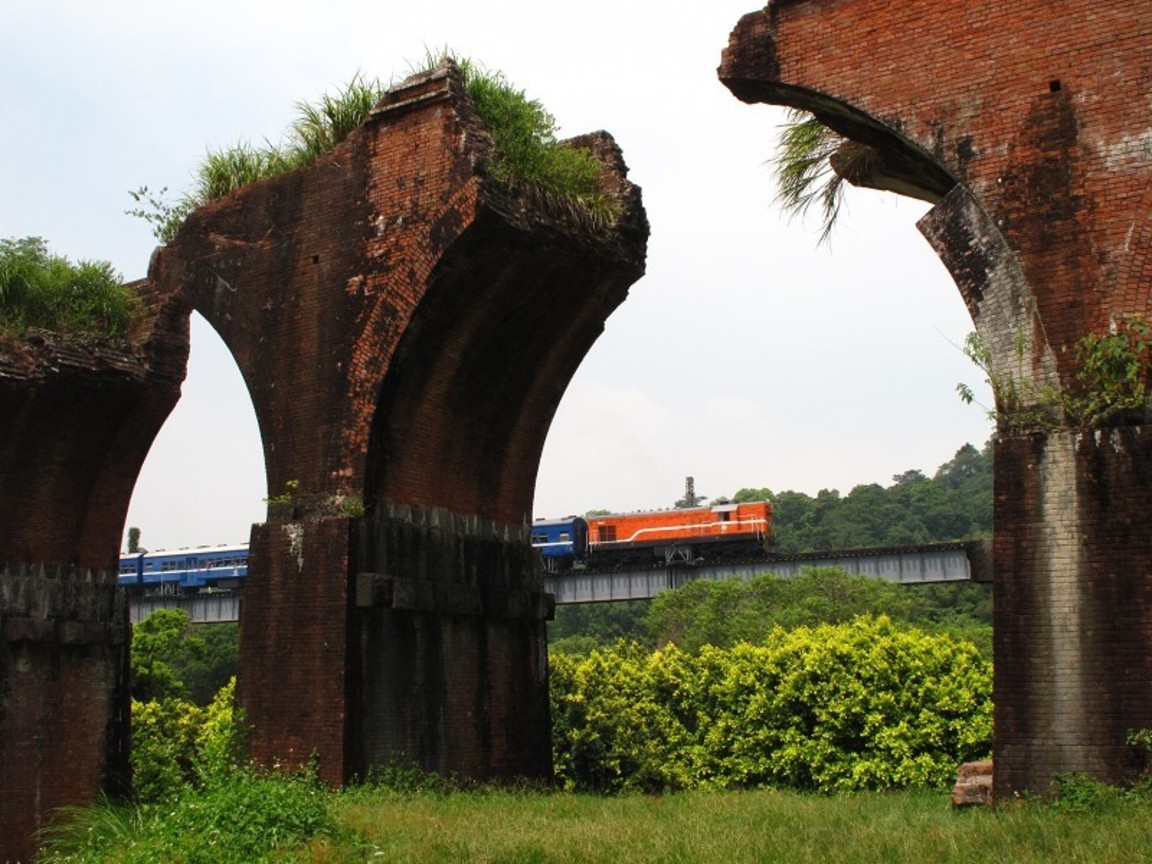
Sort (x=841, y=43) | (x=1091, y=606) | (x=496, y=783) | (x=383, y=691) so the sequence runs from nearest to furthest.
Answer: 1. (x=1091, y=606)
2. (x=841, y=43)
3. (x=383, y=691)
4. (x=496, y=783)

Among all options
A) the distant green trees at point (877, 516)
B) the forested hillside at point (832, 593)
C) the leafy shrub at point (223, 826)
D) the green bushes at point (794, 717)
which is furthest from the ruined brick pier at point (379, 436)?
the distant green trees at point (877, 516)

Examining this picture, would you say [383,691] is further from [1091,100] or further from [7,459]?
[1091,100]

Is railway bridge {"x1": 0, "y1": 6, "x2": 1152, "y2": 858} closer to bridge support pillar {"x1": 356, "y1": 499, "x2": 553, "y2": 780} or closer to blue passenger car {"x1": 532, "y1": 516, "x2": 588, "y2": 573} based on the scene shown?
bridge support pillar {"x1": 356, "y1": 499, "x2": 553, "y2": 780}

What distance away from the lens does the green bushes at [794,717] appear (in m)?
14.1

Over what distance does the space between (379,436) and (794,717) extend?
6269 mm

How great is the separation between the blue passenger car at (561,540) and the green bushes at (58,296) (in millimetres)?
21284

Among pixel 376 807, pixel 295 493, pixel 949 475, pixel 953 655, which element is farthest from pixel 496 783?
pixel 949 475

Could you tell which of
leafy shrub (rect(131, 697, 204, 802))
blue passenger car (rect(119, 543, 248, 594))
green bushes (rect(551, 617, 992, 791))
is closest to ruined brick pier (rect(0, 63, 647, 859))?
leafy shrub (rect(131, 697, 204, 802))

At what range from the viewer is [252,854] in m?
8.22

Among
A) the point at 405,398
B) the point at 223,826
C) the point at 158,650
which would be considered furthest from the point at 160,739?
the point at 223,826

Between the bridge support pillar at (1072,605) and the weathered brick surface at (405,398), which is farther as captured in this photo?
the weathered brick surface at (405,398)

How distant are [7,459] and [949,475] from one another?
9619cm

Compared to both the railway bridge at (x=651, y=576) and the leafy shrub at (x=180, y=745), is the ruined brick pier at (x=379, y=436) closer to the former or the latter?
the leafy shrub at (x=180, y=745)

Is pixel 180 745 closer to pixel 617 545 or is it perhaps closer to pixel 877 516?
pixel 617 545
